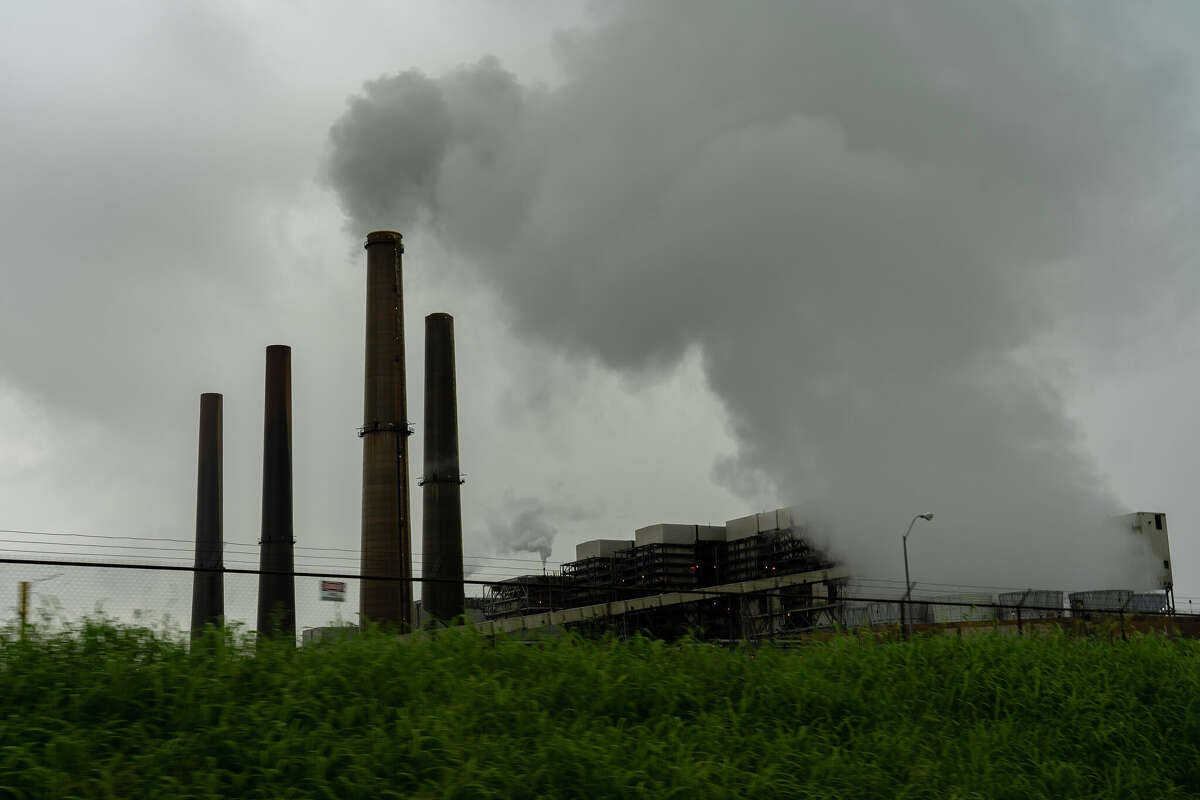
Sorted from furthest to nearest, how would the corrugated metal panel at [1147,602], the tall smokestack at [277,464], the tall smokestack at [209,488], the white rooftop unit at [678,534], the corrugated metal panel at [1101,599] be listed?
the white rooftop unit at [678,534]
the corrugated metal panel at [1147,602]
the tall smokestack at [209,488]
the corrugated metal panel at [1101,599]
the tall smokestack at [277,464]

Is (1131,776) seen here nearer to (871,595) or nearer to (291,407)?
(291,407)

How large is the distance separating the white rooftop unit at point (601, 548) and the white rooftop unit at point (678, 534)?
2019 millimetres

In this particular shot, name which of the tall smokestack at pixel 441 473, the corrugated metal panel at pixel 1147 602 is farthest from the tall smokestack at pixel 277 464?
the corrugated metal panel at pixel 1147 602

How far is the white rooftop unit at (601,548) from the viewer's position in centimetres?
8650

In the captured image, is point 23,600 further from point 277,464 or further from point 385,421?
point 277,464

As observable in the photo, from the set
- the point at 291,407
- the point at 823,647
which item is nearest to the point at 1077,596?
the point at 291,407

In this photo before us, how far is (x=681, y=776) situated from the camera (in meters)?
8.51

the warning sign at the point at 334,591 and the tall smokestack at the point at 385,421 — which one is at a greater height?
the tall smokestack at the point at 385,421

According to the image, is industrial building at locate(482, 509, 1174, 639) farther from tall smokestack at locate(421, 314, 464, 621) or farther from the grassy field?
the grassy field

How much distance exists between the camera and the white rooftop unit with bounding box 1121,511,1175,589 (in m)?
64.4

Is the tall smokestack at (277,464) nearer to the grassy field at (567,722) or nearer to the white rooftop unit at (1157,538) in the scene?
the grassy field at (567,722)

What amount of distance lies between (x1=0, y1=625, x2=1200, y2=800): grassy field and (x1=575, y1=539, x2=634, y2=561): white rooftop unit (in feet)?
239

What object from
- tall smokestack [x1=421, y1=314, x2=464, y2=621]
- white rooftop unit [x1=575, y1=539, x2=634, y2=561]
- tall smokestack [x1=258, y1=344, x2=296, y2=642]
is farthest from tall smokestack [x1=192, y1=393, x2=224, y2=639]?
white rooftop unit [x1=575, y1=539, x2=634, y2=561]

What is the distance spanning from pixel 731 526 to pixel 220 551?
43.0 metres
